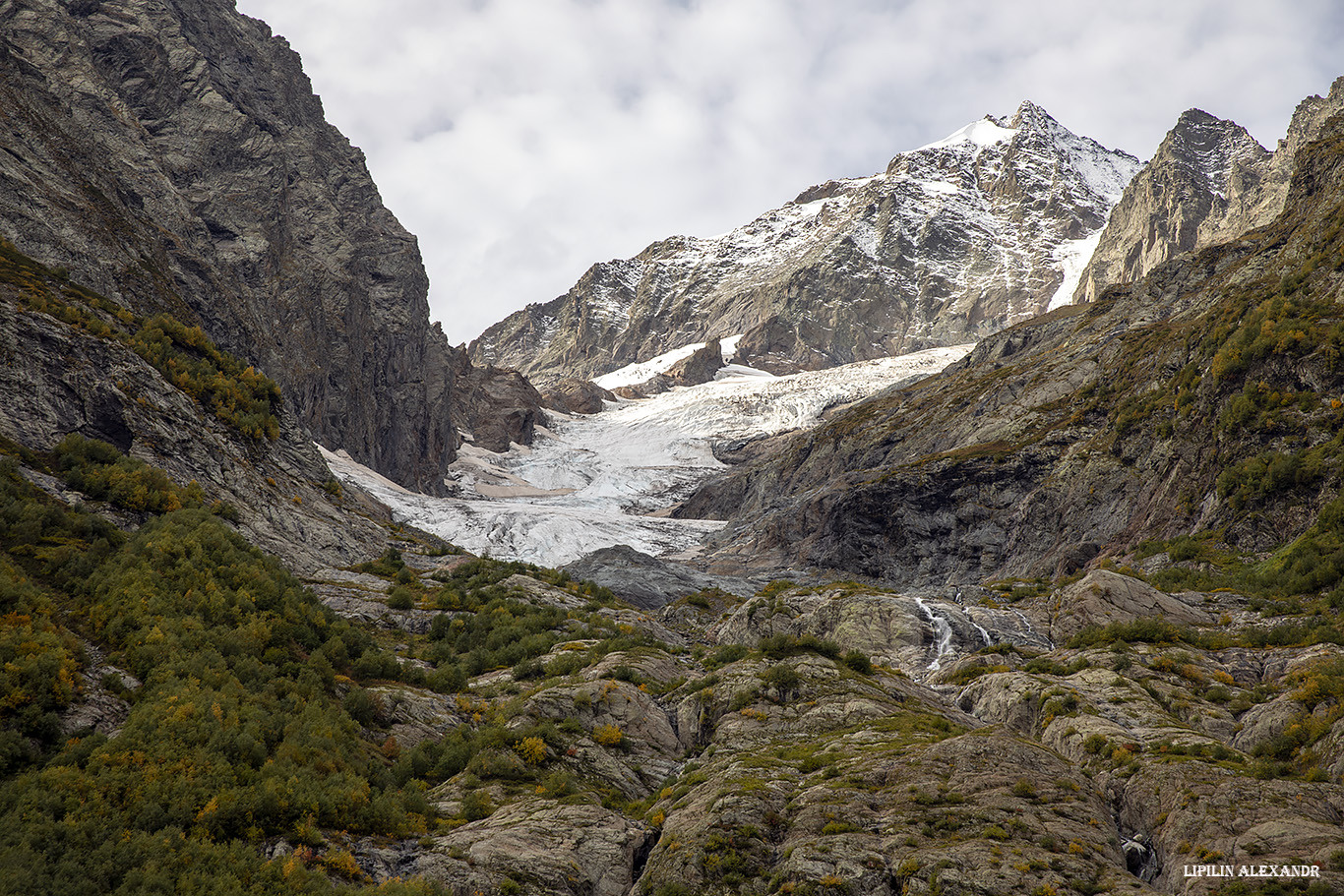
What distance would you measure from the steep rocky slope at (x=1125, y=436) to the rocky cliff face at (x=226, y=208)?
59.3 meters

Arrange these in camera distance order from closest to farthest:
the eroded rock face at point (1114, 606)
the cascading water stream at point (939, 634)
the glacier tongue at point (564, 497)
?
the eroded rock face at point (1114, 606), the cascading water stream at point (939, 634), the glacier tongue at point (564, 497)

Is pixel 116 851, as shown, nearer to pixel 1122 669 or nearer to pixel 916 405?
pixel 1122 669

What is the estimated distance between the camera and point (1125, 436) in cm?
5172

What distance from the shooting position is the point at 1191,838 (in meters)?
13.2

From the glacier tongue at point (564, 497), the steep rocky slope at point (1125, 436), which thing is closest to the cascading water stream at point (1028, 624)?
the steep rocky slope at point (1125, 436)

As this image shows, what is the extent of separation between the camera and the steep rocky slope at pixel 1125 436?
3541cm

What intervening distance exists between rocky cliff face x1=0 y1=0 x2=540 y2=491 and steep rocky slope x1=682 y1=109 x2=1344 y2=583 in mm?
59263

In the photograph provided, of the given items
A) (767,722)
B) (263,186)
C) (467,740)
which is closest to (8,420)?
(467,740)

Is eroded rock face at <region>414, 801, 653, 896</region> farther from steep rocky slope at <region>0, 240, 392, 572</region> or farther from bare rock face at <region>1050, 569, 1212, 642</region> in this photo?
bare rock face at <region>1050, 569, 1212, 642</region>

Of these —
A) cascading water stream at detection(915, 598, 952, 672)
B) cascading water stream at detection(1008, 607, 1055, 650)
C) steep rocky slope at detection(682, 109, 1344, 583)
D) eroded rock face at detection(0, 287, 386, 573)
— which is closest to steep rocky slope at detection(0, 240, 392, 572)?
eroded rock face at detection(0, 287, 386, 573)

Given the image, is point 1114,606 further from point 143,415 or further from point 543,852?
point 143,415

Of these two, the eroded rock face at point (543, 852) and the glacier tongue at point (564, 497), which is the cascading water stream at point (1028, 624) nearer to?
the eroded rock face at point (543, 852)

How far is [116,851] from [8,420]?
1719 centimetres

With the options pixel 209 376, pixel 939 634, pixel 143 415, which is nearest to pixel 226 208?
pixel 209 376
